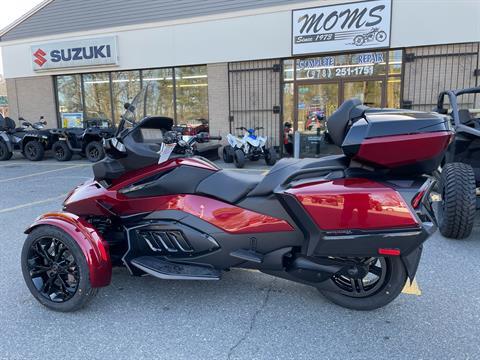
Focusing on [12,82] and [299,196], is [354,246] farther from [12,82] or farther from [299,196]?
[12,82]

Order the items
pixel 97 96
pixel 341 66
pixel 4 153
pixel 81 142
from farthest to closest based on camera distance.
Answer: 1. pixel 97 96
2. pixel 4 153
3. pixel 81 142
4. pixel 341 66

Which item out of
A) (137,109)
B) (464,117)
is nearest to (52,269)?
(137,109)

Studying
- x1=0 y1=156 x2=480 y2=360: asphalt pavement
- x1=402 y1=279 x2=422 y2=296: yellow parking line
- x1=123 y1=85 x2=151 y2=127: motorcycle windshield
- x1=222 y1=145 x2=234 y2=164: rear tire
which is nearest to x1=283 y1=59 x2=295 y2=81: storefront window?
x1=222 y1=145 x2=234 y2=164: rear tire

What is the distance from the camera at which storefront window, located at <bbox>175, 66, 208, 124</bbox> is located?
12.5m

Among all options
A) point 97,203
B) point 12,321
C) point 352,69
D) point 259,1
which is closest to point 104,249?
point 97,203

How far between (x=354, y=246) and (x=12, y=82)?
17.0m

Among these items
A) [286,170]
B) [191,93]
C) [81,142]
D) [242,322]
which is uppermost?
[191,93]

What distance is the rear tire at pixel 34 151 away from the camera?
12.1 m

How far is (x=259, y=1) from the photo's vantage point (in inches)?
434

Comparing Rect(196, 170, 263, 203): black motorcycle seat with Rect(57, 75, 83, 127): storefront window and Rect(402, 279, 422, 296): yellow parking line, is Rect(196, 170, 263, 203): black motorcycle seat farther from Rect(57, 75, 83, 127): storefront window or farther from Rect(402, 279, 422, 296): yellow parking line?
Rect(57, 75, 83, 127): storefront window

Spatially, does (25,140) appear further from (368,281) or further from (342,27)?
(368,281)

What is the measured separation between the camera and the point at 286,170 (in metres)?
2.59

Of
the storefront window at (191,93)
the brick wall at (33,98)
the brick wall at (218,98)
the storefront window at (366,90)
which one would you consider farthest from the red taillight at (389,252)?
the brick wall at (33,98)

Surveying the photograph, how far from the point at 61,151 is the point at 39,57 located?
4816 millimetres
